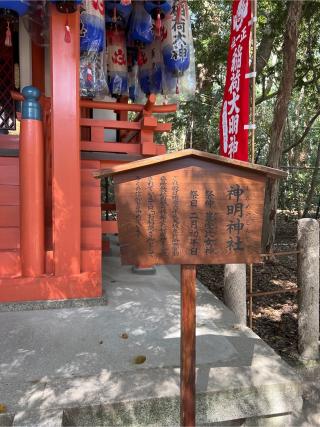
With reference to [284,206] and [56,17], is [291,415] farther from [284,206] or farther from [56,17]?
[284,206]

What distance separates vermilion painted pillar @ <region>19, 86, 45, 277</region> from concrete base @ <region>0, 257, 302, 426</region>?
1.91 ft

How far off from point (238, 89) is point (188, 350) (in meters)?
2.57

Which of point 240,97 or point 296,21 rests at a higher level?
point 296,21

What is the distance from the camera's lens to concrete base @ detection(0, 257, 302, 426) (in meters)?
2.26

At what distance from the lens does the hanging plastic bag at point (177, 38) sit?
5.16m

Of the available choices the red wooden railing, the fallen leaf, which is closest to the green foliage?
the red wooden railing

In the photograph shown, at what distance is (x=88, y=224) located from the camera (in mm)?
4328

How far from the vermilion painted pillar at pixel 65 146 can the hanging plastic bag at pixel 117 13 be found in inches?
44.0

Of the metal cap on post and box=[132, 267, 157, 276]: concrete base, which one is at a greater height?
the metal cap on post

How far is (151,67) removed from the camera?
584cm

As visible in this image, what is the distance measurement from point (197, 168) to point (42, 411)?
1.61 meters

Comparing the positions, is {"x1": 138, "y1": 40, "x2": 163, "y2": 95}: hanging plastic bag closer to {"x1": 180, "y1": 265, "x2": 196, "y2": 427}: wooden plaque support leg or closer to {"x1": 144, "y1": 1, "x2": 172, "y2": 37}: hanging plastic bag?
{"x1": 144, "y1": 1, "x2": 172, "y2": 37}: hanging plastic bag

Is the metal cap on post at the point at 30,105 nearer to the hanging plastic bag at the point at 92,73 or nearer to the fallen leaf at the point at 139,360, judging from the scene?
the hanging plastic bag at the point at 92,73

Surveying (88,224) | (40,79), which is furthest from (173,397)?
(40,79)
